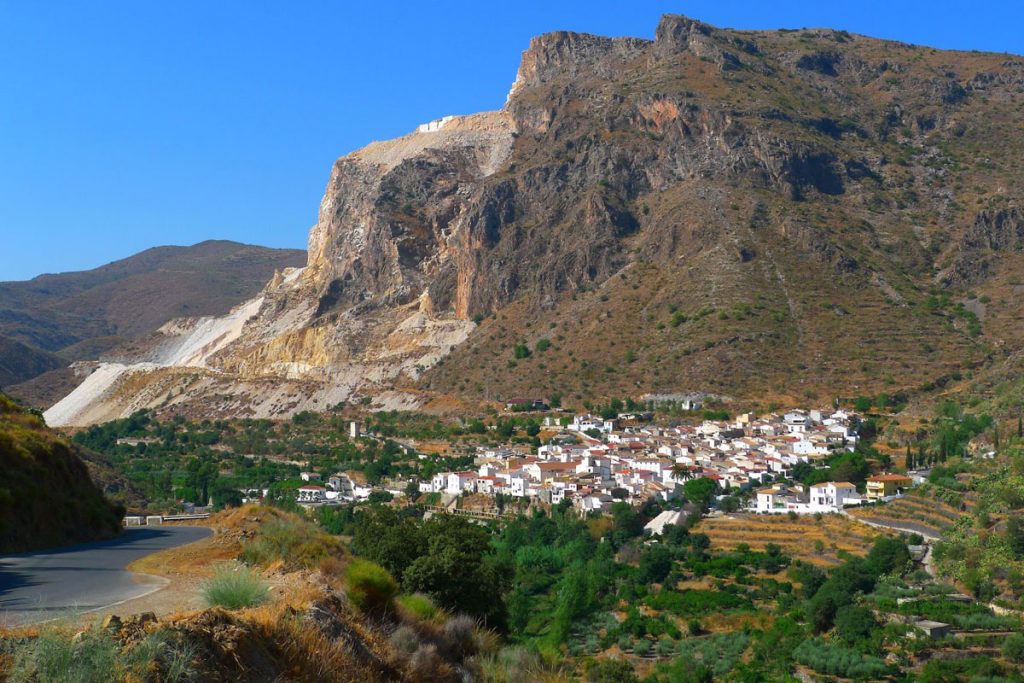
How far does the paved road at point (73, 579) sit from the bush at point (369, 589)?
1.69 m

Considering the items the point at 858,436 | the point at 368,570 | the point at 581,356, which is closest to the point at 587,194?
the point at 581,356

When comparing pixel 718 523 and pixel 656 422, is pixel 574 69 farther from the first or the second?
pixel 718 523

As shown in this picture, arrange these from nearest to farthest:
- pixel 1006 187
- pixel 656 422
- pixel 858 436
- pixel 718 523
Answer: pixel 718 523 < pixel 858 436 < pixel 656 422 < pixel 1006 187

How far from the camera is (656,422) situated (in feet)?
203

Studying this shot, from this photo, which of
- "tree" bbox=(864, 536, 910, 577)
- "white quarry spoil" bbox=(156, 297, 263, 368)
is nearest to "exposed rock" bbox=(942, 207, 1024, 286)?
"tree" bbox=(864, 536, 910, 577)

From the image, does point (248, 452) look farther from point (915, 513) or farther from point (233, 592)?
point (233, 592)

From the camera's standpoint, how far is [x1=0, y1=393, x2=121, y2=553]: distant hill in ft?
45.6

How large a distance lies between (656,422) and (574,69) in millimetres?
49749

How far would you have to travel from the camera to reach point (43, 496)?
1491 cm

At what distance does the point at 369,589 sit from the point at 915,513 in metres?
29.5

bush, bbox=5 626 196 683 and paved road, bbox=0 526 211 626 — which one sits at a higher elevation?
bush, bbox=5 626 196 683

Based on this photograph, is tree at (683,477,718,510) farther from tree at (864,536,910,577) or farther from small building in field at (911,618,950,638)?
small building in field at (911,618,950,638)

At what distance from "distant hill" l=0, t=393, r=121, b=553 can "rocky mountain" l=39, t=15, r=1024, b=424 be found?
49.6 meters

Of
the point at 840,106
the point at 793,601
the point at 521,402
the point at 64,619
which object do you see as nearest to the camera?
the point at 64,619
